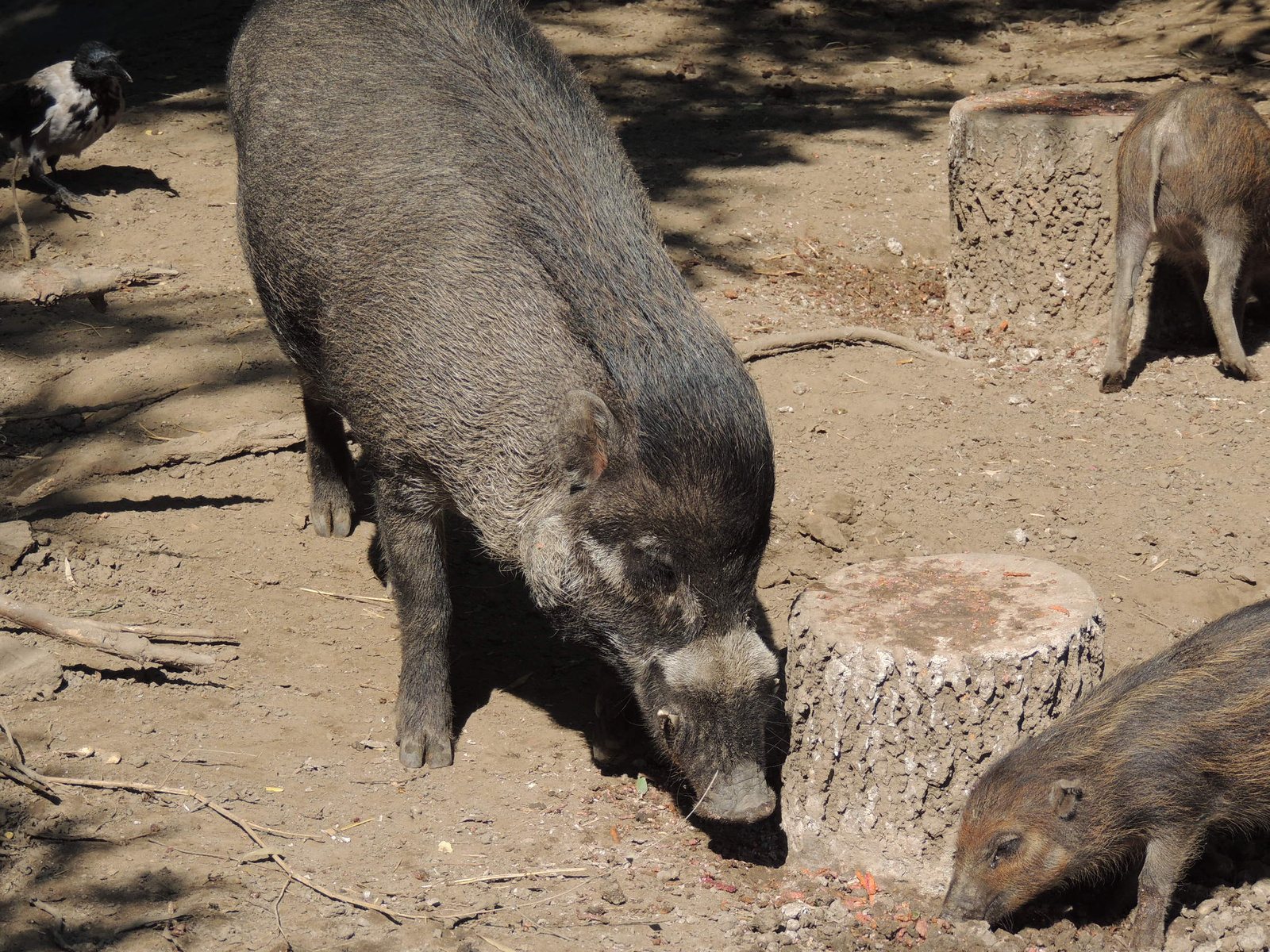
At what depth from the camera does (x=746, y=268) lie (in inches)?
258

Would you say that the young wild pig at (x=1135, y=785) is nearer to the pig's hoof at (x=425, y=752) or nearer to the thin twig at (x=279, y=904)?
the pig's hoof at (x=425, y=752)

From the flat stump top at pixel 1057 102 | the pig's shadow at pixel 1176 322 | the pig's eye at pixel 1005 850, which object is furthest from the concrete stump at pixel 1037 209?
the pig's eye at pixel 1005 850

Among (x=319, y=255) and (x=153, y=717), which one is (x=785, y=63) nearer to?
(x=319, y=255)

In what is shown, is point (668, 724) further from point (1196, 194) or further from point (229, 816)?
point (1196, 194)

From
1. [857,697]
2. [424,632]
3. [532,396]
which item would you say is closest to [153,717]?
[424,632]

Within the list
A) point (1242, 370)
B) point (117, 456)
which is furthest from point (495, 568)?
point (1242, 370)

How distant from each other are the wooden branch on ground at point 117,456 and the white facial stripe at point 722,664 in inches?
102

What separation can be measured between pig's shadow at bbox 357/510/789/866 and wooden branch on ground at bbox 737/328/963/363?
1.56m

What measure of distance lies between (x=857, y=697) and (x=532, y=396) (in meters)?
1.11

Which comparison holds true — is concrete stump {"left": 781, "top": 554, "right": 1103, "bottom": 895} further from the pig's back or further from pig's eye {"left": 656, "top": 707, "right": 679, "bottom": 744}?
the pig's back

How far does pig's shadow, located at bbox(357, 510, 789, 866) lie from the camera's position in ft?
11.8

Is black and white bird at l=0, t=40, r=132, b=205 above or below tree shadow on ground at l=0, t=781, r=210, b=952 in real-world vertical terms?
above

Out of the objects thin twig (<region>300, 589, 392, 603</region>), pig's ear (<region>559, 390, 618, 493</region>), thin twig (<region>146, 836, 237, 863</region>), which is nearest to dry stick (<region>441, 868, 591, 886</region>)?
thin twig (<region>146, 836, 237, 863</region>)

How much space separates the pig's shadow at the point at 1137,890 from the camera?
3.45 metres
